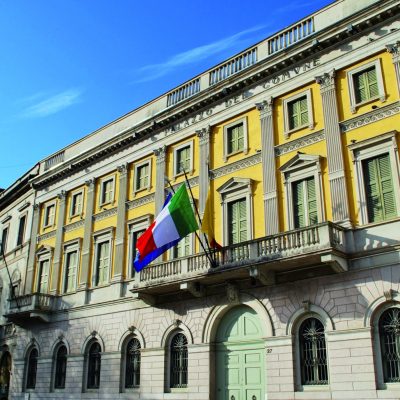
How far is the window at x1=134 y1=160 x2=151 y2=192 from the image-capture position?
78.4 feet

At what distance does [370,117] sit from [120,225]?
12.0 meters

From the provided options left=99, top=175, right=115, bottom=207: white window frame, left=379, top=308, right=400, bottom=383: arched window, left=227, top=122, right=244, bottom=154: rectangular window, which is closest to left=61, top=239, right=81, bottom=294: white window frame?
left=99, top=175, right=115, bottom=207: white window frame

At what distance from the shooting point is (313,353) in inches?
629

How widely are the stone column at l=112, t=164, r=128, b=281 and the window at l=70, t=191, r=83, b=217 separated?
328 cm

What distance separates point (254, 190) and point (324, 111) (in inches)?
145

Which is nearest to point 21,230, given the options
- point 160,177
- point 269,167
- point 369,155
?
point 160,177

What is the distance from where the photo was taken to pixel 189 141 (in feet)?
73.9

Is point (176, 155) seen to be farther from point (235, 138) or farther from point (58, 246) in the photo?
point (58, 246)

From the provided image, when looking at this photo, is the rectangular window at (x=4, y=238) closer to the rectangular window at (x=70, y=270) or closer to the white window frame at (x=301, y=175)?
the rectangular window at (x=70, y=270)

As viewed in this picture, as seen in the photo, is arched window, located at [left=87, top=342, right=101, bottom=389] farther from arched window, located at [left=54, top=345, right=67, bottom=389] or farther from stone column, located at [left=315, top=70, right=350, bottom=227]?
stone column, located at [left=315, top=70, right=350, bottom=227]

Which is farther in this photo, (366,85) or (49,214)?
(49,214)

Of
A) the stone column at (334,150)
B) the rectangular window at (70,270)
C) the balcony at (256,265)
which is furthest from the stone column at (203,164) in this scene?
the rectangular window at (70,270)

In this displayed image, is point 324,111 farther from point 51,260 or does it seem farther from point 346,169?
point 51,260

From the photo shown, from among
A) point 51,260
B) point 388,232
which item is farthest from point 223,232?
point 51,260
